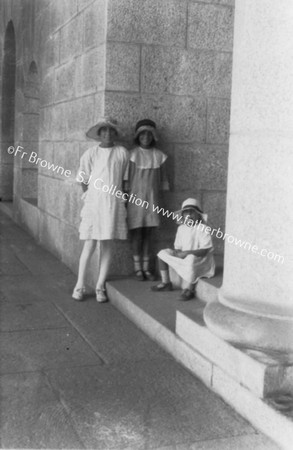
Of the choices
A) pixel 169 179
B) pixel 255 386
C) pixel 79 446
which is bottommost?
pixel 79 446

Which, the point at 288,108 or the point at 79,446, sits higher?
the point at 288,108

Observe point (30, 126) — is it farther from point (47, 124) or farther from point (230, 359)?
point (230, 359)

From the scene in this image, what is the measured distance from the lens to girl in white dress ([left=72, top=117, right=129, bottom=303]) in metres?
5.66

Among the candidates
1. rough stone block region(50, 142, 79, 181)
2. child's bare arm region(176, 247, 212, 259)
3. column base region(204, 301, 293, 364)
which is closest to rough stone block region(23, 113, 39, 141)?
rough stone block region(50, 142, 79, 181)

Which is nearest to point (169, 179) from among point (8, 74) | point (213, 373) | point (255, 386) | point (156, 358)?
point (156, 358)

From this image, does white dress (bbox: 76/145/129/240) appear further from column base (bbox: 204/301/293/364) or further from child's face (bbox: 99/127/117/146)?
column base (bbox: 204/301/293/364)

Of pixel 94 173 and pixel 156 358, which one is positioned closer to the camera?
pixel 156 358

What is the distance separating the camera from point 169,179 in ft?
20.8

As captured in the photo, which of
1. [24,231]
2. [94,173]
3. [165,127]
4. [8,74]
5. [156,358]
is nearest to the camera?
[156,358]

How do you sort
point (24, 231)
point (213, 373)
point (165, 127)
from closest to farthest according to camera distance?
point (213, 373) < point (165, 127) < point (24, 231)

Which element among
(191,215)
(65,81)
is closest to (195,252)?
(191,215)

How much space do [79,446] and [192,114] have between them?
3963mm

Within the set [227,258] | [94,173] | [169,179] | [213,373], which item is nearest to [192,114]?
[169,179]

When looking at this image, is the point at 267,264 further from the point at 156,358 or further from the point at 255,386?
the point at 156,358
